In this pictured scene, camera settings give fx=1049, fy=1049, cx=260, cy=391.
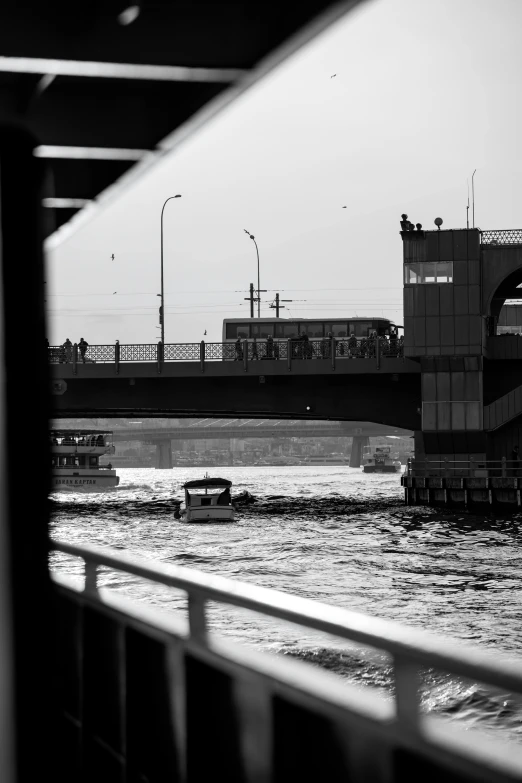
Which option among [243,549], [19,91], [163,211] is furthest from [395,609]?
[163,211]

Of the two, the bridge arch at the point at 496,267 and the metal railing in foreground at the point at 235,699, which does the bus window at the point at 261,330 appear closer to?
the bridge arch at the point at 496,267

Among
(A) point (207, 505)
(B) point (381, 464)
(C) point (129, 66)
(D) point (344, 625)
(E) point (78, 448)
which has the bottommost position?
(B) point (381, 464)

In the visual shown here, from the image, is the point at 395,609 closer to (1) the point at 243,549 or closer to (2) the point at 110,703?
(1) the point at 243,549

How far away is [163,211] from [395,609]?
2097 inches

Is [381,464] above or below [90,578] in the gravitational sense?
below

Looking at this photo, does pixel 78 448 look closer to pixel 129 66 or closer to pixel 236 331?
pixel 236 331

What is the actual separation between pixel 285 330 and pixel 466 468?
19765 millimetres

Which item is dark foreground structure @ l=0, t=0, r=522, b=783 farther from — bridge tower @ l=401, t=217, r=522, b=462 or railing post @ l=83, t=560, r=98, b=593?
bridge tower @ l=401, t=217, r=522, b=462

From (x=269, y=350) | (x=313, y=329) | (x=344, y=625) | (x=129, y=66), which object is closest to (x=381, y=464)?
(x=313, y=329)

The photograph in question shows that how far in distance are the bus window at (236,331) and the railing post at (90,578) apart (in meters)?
65.1

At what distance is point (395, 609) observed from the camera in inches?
1091

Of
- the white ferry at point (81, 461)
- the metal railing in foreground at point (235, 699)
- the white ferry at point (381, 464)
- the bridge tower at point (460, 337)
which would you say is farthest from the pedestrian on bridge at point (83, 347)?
the white ferry at point (381, 464)

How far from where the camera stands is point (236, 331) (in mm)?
71875

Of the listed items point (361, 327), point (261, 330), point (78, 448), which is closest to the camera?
point (361, 327)
